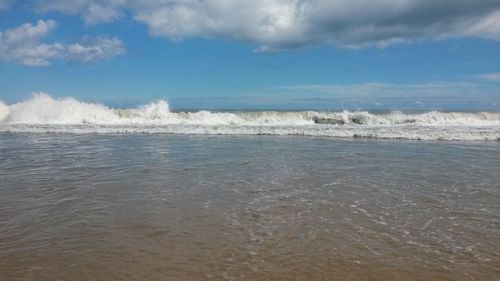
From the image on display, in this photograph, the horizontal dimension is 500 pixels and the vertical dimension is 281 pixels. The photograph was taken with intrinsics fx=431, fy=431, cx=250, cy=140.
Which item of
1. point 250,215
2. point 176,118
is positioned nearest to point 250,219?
point 250,215

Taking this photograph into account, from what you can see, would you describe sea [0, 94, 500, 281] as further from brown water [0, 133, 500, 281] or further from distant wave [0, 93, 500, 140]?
distant wave [0, 93, 500, 140]

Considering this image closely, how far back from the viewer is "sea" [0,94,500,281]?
488 centimetres

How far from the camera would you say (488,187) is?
9.12m

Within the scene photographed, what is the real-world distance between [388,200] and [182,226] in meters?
3.90

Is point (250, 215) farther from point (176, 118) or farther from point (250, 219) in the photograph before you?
point (176, 118)

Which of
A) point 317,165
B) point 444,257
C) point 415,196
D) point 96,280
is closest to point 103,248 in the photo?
point 96,280

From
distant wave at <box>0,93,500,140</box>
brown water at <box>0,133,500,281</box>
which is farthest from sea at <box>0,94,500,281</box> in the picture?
distant wave at <box>0,93,500,140</box>

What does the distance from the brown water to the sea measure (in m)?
0.03

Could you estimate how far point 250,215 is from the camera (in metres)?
6.96

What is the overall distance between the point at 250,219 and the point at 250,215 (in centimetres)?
22

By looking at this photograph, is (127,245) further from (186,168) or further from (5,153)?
(5,153)

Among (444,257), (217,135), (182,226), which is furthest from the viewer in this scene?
(217,135)

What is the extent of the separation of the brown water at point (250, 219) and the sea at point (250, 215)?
1.0 inches

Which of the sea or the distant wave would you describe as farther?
the distant wave
